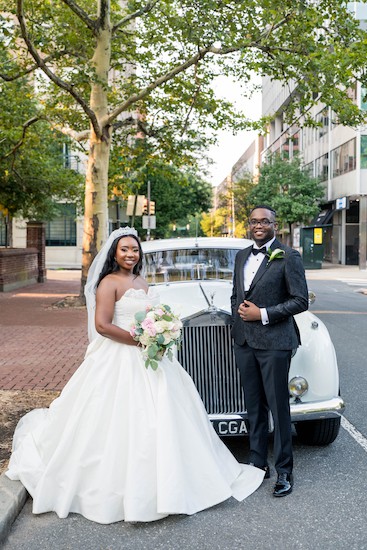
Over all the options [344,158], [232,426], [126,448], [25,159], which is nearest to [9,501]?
[126,448]

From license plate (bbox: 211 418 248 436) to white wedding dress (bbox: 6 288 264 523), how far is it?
13.1 inches

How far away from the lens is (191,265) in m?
6.45

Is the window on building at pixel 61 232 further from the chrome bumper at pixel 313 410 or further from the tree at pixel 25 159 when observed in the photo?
the chrome bumper at pixel 313 410

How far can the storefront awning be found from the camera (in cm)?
4766

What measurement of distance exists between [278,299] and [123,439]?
1436 millimetres

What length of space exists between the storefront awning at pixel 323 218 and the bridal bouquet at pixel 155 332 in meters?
44.8

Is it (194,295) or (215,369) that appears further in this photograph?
(194,295)

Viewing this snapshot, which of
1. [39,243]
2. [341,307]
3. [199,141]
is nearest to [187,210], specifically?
[39,243]

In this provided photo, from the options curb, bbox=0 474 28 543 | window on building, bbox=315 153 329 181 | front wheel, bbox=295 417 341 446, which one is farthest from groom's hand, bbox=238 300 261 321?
window on building, bbox=315 153 329 181

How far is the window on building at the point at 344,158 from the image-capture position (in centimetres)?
4206

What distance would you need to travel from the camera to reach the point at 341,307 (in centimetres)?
1755

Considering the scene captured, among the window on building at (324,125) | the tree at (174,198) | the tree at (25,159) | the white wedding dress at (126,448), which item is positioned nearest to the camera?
the white wedding dress at (126,448)

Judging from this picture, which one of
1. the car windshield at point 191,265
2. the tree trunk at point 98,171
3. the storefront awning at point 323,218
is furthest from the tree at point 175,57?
the storefront awning at point 323,218

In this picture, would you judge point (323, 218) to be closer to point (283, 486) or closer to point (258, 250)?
point (258, 250)
